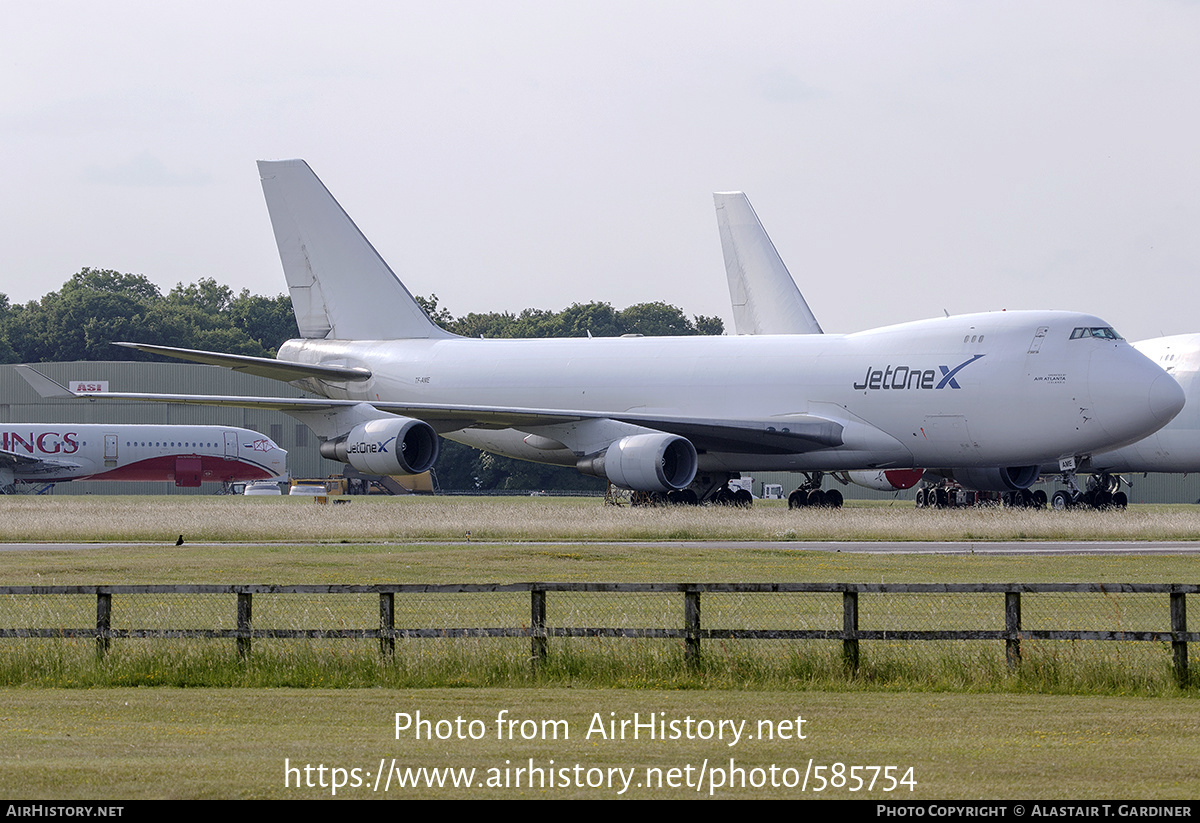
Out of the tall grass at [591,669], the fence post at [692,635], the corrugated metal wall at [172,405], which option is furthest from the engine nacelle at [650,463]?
the corrugated metal wall at [172,405]

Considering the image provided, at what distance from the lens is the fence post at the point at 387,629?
16.6 m

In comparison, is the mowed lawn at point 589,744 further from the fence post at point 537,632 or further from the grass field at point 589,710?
the fence post at point 537,632

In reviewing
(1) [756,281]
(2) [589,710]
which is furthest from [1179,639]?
(1) [756,281]

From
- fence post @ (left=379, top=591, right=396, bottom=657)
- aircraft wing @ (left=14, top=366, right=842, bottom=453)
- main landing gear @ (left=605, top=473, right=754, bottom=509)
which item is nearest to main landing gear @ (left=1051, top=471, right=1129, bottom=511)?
aircraft wing @ (left=14, top=366, right=842, bottom=453)

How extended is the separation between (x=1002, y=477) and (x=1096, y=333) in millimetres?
6690

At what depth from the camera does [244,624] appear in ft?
55.2

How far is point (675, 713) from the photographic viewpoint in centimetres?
1397

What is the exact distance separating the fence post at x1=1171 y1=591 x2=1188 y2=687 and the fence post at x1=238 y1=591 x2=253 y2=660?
929 cm

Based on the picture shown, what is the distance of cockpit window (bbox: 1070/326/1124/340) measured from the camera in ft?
134

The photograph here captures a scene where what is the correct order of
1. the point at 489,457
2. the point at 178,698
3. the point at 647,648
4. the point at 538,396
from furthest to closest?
1. the point at 489,457
2. the point at 538,396
3. the point at 647,648
4. the point at 178,698

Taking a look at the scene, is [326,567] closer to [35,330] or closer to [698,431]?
[698,431]

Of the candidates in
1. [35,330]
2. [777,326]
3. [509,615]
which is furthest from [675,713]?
[35,330]

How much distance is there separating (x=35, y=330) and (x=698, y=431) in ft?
347

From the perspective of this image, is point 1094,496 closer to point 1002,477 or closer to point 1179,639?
point 1002,477
